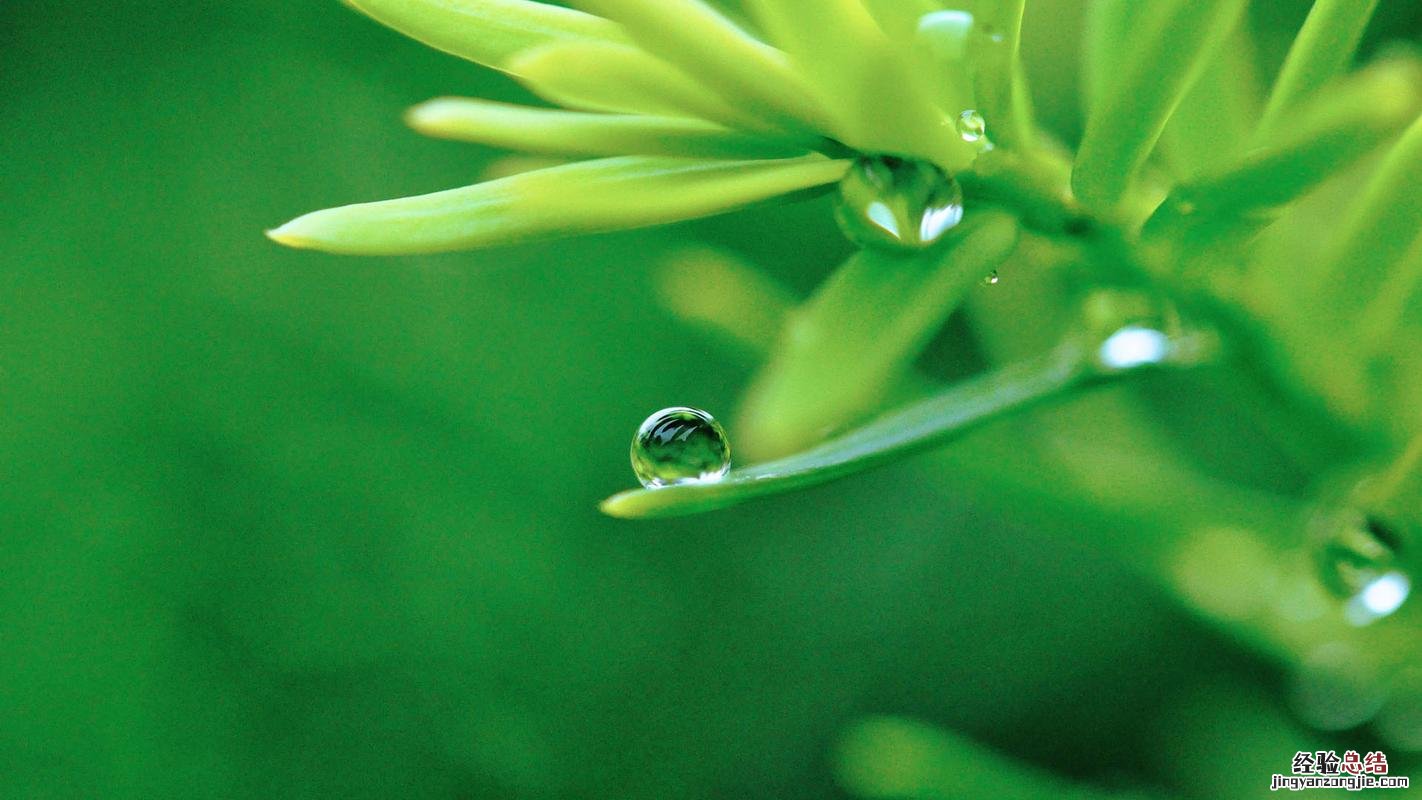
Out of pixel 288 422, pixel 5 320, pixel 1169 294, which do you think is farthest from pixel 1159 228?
pixel 5 320

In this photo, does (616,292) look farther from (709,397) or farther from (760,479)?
(760,479)

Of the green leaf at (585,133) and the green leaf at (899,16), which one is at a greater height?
the green leaf at (899,16)

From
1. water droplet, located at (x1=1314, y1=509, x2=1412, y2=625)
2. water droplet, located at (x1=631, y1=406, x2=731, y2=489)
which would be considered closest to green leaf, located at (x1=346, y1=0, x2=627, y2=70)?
water droplet, located at (x1=631, y1=406, x2=731, y2=489)

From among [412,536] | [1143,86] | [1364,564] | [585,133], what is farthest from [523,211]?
[412,536]

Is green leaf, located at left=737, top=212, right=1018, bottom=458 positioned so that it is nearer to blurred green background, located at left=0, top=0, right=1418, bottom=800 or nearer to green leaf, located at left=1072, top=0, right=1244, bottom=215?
green leaf, located at left=1072, top=0, right=1244, bottom=215

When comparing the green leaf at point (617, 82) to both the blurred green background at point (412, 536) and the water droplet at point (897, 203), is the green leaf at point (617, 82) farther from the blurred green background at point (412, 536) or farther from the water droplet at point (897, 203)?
the blurred green background at point (412, 536)

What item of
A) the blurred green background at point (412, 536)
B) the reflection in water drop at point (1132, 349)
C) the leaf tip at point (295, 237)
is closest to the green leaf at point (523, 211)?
the leaf tip at point (295, 237)
